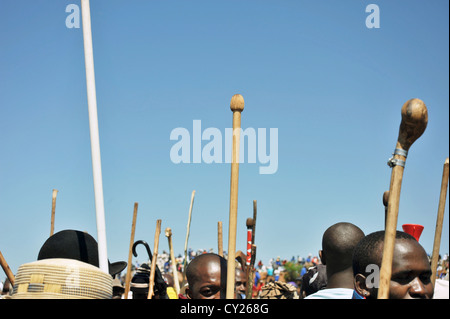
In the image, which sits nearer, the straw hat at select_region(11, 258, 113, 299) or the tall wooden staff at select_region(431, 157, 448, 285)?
the straw hat at select_region(11, 258, 113, 299)

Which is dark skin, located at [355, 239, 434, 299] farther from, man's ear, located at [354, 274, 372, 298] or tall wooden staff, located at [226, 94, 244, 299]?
tall wooden staff, located at [226, 94, 244, 299]

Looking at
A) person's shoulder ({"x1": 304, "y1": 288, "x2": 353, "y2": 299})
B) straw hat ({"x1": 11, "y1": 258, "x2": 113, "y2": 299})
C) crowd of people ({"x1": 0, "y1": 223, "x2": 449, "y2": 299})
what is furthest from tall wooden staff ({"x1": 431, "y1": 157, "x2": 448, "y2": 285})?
straw hat ({"x1": 11, "y1": 258, "x2": 113, "y2": 299})

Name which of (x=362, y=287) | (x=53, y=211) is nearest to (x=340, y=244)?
(x=362, y=287)

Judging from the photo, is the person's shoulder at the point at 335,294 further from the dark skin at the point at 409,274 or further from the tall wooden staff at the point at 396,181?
the tall wooden staff at the point at 396,181

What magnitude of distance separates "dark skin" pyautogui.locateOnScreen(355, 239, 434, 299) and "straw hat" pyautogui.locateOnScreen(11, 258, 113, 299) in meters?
1.67

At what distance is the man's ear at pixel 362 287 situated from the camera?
357 cm

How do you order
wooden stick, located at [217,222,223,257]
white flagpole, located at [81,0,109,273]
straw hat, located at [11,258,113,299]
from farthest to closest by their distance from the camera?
1. wooden stick, located at [217,222,223,257]
2. white flagpole, located at [81,0,109,273]
3. straw hat, located at [11,258,113,299]

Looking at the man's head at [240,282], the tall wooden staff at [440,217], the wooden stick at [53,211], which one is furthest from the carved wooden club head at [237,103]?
the wooden stick at [53,211]

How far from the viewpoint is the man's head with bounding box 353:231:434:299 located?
3.41m

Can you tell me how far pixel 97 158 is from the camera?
4203mm

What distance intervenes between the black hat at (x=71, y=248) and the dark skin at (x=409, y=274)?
2244 mm
